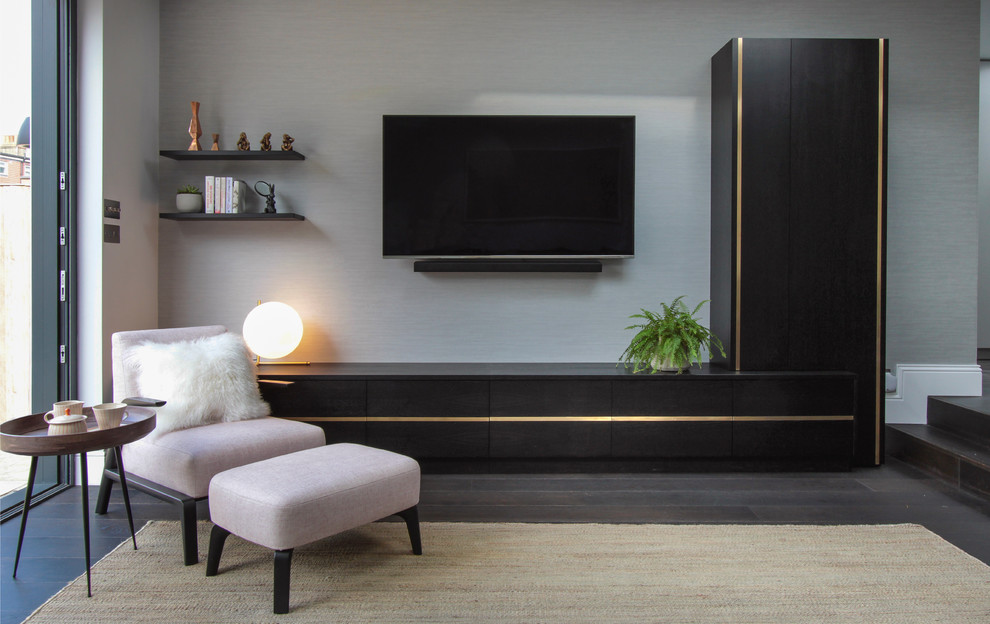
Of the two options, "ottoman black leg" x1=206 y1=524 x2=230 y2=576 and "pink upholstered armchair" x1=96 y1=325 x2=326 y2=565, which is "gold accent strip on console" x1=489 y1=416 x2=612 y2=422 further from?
"ottoman black leg" x1=206 y1=524 x2=230 y2=576

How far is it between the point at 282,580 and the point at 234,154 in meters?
2.50

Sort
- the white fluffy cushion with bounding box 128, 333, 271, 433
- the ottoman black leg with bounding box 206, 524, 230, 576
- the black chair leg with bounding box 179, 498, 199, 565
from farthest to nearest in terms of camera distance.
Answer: the white fluffy cushion with bounding box 128, 333, 271, 433, the black chair leg with bounding box 179, 498, 199, 565, the ottoman black leg with bounding box 206, 524, 230, 576

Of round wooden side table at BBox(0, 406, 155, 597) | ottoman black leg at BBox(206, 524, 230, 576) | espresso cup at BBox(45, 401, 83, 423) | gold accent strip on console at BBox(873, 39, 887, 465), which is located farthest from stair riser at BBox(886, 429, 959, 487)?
espresso cup at BBox(45, 401, 83, 423)

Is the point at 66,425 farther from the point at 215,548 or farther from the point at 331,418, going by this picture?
the point at 331,418

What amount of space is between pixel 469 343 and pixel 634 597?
6.79 ft

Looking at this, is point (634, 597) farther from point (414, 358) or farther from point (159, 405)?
point (414, 358)

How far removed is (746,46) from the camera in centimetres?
357

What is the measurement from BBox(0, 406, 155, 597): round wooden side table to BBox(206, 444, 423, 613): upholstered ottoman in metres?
0.32

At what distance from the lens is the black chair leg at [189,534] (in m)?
2.35

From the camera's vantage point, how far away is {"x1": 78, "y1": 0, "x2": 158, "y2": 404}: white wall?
3.23m

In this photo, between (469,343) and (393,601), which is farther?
(469,343)

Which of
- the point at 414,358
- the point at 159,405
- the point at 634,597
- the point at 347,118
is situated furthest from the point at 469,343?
the point at 634,597

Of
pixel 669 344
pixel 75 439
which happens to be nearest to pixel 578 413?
pixel 669 344

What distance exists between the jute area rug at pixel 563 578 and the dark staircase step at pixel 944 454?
0.73 m
